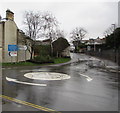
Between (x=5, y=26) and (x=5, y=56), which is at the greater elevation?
(x=5, y=26)

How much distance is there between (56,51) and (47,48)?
3.33m

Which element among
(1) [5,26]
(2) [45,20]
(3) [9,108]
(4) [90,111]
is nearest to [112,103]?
(4) [90,111]

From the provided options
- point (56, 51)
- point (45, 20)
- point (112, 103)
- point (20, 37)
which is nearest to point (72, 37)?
point (56, 51)

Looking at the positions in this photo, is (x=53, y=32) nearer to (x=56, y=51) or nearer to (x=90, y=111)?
(x=56, y=51)

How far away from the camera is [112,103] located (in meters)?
5.57

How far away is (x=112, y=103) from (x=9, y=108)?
16.0ft

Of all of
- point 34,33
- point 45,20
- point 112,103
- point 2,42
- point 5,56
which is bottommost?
point 112,103

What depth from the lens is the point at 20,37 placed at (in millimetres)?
25203

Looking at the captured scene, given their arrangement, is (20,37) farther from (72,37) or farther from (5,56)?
(72,37)

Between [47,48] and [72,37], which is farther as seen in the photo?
[72,37]

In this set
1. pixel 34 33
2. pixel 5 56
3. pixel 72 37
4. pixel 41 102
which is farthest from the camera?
pixel 72 37

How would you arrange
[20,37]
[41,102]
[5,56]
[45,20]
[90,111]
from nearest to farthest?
[90,111] < [41,102] < [5,56] < [20,37] < [45,20]

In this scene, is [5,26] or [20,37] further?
[20,37]

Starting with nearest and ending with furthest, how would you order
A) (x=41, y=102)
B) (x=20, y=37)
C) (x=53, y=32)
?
(x=41, y=102) < (x=20, y=37) < (x=53, y=32)
